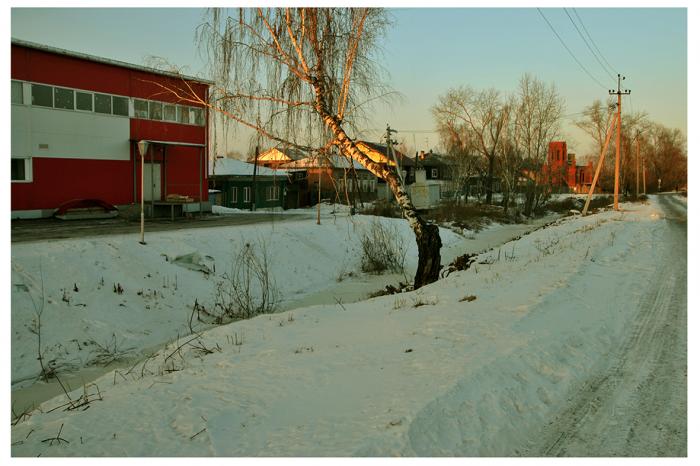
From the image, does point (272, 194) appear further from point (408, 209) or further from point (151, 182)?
point (408, 209)

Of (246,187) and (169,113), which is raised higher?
(169,113)

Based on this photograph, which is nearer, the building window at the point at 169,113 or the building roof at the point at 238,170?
the building window at the point at 169,113

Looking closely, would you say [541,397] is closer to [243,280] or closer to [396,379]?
[396,379]

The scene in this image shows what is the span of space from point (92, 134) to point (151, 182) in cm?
330

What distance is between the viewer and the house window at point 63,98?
21.8 metres

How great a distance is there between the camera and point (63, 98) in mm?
22062

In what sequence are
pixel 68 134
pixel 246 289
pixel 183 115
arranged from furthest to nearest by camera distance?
Answer: 1. pixel 183 115
2. pixel 68 134
3. pixel 246 289

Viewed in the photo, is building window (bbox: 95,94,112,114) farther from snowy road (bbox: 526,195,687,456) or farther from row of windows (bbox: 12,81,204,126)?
snowy road (bbox: 526,195,687,456)

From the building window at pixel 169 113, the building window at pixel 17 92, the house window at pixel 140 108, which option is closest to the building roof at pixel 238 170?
the building window at pixel 169 113

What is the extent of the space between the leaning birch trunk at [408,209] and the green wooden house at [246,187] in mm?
27876

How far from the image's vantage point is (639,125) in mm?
70188

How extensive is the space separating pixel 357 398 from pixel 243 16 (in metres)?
8.65

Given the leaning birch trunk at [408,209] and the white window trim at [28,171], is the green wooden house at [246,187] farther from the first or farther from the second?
the leaning birch trunk at [408,209]

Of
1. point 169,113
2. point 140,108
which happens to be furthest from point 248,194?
point 140,108
